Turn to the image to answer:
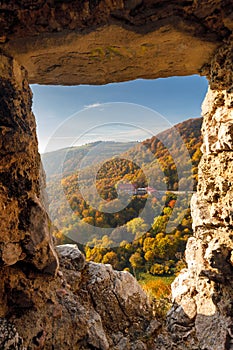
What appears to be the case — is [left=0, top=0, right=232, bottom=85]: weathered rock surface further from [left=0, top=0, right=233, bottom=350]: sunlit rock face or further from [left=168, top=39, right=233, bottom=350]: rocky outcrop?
[left=168, top=39, right=233, bottom=350]: rocky outcrop

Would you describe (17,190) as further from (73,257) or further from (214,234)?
(214,234)

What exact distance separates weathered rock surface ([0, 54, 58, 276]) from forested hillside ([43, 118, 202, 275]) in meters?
4.82

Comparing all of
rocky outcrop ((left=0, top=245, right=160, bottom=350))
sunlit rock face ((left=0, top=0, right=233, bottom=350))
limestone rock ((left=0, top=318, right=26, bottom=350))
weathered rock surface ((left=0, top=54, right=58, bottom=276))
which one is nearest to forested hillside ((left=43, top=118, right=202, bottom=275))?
rocky outcrop ((left=0, top=245, right=160, bottom=350))

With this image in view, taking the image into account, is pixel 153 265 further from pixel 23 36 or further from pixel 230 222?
pixel 23 36

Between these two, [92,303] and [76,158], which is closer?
[92,303]

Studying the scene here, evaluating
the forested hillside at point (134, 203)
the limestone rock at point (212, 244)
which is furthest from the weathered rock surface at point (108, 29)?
the forested hillside at point (134, 203)

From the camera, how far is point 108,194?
922 cm

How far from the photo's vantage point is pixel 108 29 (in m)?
2.45

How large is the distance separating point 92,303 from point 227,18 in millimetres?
3490

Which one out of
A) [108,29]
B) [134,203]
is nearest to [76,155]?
[134,203]

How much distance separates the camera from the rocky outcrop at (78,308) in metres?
2.46

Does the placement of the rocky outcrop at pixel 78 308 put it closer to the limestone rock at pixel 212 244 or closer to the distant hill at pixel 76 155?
the limestone rock at pixel 212 244

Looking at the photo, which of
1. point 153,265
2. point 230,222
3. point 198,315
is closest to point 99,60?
point 230,222

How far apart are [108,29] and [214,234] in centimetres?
254
